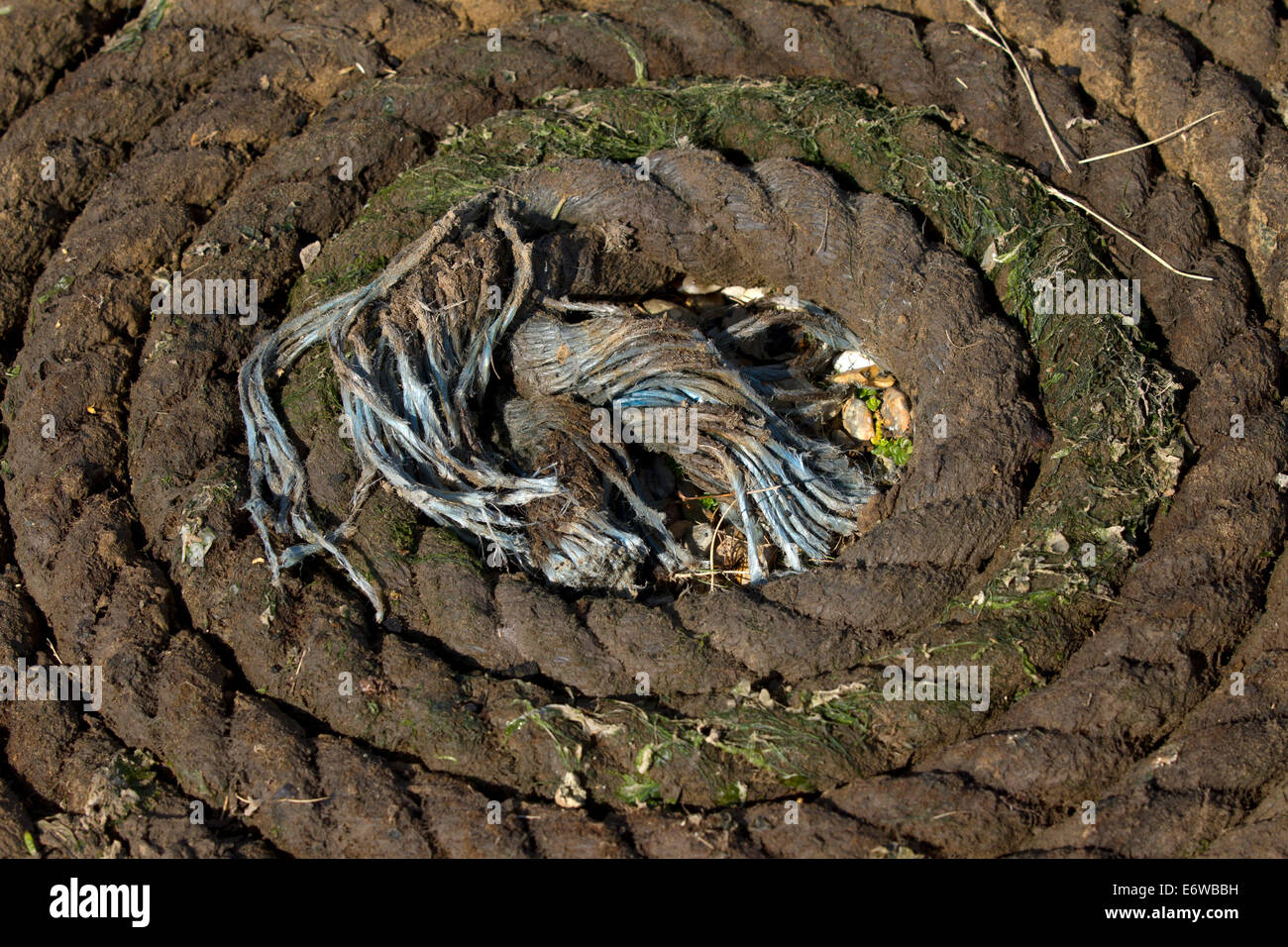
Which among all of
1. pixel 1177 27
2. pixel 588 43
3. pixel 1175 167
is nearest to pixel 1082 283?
pixel 1175 167

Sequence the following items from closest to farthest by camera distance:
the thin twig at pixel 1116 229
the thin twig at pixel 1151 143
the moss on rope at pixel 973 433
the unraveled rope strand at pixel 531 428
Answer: the moss on rope at pixel 973 433
the unraveled rope strand at pixel 531 428
the thin twig at pixel 1116 229
the thin twig at pixel 1151 143

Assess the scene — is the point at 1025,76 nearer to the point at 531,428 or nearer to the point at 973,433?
the point at 973,433

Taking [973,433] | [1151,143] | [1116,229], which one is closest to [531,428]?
[973,433]

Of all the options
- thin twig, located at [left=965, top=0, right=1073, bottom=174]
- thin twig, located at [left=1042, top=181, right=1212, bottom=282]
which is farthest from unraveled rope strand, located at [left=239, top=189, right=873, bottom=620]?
thin twig, located at [left=965, top=0, right=1073, bottom=174]

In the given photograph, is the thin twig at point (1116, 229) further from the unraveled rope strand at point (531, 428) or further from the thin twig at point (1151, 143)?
the unraveled rope strand at point (531, 428)

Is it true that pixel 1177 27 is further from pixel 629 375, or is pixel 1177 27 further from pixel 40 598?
pixel 40 598

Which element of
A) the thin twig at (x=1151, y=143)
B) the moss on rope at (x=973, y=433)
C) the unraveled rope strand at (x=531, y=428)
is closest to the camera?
the moss on rope at (x=973, y=433)

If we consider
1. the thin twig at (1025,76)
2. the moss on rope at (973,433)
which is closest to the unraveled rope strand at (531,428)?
the moss on rope at (973,433)
